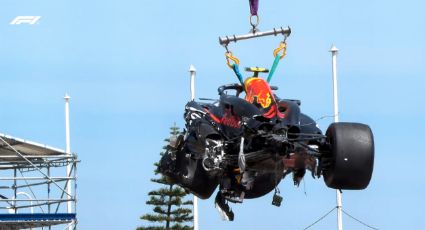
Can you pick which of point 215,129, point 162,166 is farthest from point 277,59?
point 162,166

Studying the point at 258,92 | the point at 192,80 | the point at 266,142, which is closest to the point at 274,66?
the point at 258,92

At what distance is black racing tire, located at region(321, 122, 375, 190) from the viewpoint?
3634cm

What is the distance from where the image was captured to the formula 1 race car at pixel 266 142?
118ft

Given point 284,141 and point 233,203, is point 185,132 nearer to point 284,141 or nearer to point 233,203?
point 233,203

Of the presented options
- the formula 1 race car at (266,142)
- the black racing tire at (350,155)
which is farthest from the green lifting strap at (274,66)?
the black racing tire at (350,155)

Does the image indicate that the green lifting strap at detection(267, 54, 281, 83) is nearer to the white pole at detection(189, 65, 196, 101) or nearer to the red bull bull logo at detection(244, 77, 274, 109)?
the red bull bull logo at detection(244, 77, 274, 109)

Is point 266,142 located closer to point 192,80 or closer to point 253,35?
point 253,35

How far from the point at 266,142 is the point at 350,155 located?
1.90m

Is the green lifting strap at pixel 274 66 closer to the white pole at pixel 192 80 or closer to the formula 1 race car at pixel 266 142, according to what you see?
the formula 1 race car at pixel 266 142

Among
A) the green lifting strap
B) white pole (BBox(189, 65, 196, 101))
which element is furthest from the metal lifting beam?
white pole (BBox(189, 65, 196, 101))

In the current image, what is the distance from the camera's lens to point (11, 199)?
189 feet

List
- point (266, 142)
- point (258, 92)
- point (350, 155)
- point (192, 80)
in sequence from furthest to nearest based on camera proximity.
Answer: point (192, 80), point (258, 92), point (350, 155), point (266, 142)

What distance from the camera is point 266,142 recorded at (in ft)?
117

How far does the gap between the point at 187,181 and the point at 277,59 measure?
4.07 m
